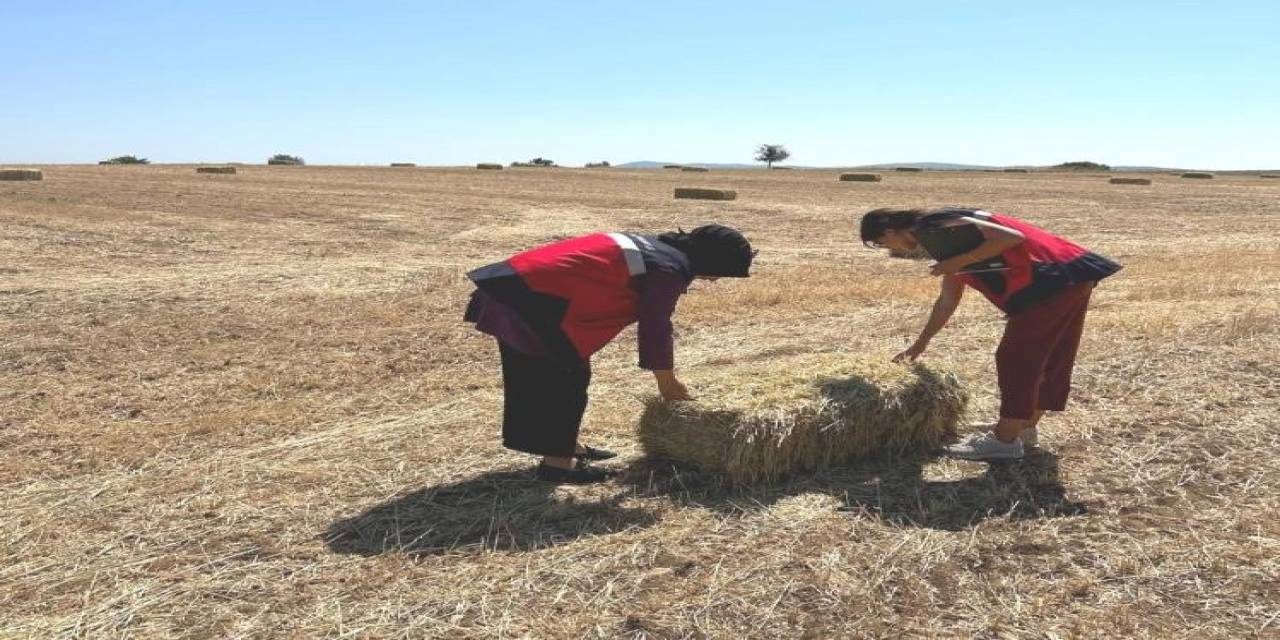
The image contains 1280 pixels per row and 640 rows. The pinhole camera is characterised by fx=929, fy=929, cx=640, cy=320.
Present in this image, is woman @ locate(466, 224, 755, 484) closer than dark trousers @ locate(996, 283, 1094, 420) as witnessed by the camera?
Yes

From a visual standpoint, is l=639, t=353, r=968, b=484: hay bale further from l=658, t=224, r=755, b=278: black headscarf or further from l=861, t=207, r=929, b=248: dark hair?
l=861, t=207, r=929, b=248: dark hair

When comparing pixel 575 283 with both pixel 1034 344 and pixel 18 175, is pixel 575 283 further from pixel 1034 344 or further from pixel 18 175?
pixel 18 175

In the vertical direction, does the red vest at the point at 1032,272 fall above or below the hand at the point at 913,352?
above

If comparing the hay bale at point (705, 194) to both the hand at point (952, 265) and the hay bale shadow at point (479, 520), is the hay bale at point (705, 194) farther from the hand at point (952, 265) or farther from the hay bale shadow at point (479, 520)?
the hay bale shadow at point (479, 520)

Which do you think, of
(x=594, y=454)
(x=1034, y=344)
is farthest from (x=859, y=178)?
(x=594, y=454)

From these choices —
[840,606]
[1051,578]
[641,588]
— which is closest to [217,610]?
[641,588]

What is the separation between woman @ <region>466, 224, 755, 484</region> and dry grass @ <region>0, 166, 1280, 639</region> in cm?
72

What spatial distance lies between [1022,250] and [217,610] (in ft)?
13.7

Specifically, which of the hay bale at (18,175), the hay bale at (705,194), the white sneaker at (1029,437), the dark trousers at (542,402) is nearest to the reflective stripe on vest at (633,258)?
the dark trousers at (542,402)

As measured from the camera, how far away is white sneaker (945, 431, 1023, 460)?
5258 millimetres

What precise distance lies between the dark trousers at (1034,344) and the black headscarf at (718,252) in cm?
159

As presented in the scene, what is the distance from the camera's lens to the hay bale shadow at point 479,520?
427cm

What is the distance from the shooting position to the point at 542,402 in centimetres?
482

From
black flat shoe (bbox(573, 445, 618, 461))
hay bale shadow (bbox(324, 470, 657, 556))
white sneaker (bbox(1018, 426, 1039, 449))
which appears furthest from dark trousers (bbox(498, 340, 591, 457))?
white sneaker (bbox(1018, 426, 1039, 449))
